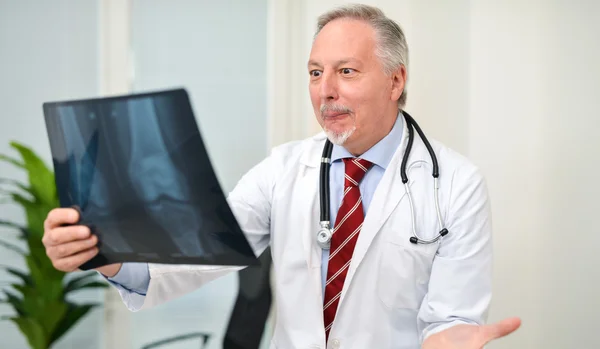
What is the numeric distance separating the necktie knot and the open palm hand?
433 millimetres

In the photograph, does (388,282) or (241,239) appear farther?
(388,282)

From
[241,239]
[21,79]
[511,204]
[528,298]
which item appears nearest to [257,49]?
[21,79]

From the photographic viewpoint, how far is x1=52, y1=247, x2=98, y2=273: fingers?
1173 mm

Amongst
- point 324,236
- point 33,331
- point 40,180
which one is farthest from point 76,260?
point 33,331

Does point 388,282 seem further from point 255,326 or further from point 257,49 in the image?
point 257,49

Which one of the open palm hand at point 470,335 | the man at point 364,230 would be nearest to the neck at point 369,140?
the man at point 364,230

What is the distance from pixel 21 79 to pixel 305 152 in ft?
5.09

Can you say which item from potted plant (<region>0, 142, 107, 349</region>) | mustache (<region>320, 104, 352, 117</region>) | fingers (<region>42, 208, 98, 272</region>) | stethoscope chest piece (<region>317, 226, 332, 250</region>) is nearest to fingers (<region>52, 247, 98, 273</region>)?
fingers (<region>42, 208, 98, 272</region>)

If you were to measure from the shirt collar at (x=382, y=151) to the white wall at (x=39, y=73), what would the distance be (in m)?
1.52

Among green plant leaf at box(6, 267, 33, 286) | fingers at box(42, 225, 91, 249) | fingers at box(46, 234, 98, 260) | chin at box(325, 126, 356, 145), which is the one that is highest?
chin at box(325, 126, 356, 145)

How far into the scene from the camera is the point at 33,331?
250cm

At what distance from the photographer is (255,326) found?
2.17m

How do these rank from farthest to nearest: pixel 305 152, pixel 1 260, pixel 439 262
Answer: pixel 1 260
pixel 305 152
pixel 439 262

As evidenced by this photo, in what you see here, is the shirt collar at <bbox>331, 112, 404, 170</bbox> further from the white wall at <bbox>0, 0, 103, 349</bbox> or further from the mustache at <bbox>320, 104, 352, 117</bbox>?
the white wall at <bbox>0, 0, 103, 349</bbox>
